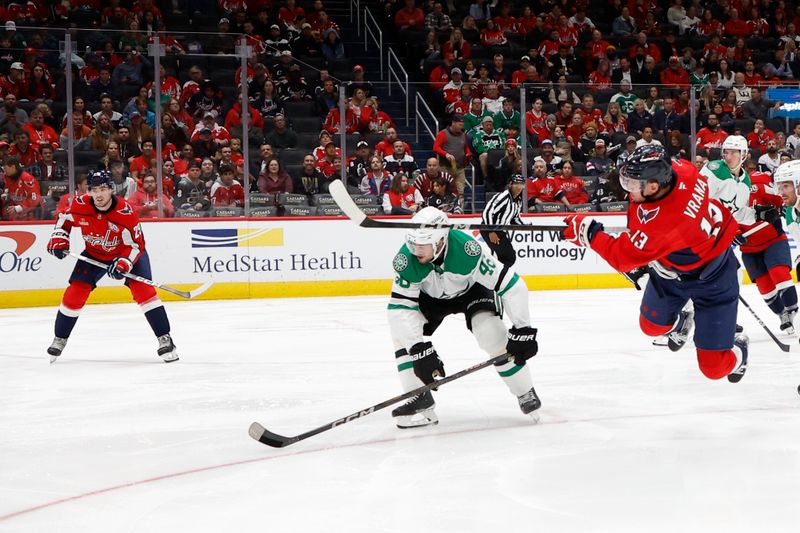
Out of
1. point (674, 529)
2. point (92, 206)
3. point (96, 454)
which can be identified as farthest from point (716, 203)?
point (92, 206)

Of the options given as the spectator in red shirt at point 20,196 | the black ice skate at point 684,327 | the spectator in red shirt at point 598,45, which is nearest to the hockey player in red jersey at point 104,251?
the black ice skate at point 684,327

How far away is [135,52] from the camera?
29.0 ft

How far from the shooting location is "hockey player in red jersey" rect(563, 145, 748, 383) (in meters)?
3.35

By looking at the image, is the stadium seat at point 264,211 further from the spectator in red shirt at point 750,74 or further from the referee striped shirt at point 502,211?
the spectator in red shirt at point 750,74

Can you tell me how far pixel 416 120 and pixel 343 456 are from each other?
717cm

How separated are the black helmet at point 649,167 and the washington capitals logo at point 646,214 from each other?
10 centimetres

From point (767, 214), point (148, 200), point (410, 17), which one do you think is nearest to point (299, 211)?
point (148, 200)

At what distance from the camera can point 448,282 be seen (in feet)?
12.3

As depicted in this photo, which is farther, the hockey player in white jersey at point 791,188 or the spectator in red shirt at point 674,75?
the spectator in red shirt at point 674,75

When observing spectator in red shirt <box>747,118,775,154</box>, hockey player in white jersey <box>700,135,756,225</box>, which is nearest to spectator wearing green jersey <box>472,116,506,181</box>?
spectator in red shirt <box>747,118,775,154</box>

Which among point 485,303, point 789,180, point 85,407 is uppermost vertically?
point 789,180

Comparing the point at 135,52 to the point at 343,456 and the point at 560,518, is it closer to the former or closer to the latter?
the point at 343,456

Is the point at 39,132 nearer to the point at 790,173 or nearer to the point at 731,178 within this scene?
the point at 731,178

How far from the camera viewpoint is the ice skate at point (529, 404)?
3.80 m
